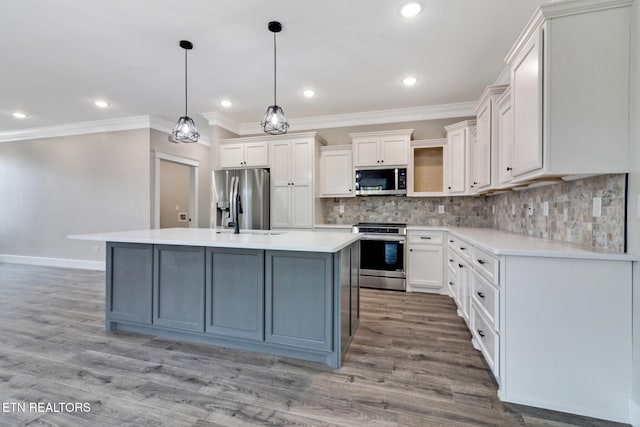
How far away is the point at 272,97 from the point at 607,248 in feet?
12.3

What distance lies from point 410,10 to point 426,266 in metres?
2.96

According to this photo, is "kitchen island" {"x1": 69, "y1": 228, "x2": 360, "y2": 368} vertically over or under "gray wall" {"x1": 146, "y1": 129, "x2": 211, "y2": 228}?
under

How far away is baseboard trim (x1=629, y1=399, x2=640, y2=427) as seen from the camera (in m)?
1.49

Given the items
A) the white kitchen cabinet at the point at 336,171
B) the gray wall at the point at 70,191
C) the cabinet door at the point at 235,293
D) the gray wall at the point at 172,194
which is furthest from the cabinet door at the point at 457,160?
the gray wall at the point at 172,194

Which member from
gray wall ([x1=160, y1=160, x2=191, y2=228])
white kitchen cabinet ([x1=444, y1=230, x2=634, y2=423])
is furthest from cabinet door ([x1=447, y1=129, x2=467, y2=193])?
gray wall ([x1=160, y1=160, x2=191, y2=228])

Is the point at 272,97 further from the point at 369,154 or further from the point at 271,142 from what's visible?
the point at 369,154

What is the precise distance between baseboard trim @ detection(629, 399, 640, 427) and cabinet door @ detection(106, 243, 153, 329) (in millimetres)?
3307

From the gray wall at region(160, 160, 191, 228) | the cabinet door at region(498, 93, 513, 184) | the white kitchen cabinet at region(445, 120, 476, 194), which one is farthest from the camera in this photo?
the gray wall at region(160, 160, 191, 228)

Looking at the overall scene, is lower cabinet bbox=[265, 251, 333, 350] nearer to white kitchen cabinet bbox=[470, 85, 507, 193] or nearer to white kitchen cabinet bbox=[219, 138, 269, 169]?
white kitchen cabinet bbox=[470, 85, 507, 193]

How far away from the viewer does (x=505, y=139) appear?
2.49 m

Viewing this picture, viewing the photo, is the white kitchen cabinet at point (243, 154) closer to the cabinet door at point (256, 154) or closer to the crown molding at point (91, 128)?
the cabinet door at point (256, 154)

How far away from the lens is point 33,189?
5.73 m

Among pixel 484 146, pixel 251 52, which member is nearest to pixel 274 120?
pixel 251 52

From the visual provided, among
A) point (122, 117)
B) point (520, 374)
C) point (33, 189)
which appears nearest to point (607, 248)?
point (520, 374)
